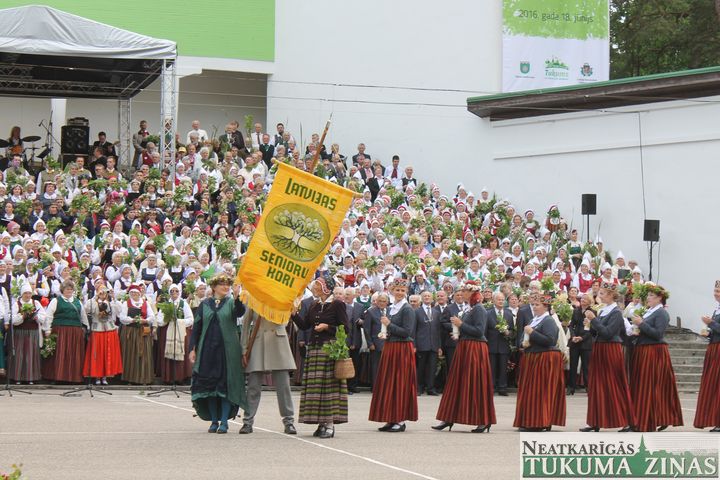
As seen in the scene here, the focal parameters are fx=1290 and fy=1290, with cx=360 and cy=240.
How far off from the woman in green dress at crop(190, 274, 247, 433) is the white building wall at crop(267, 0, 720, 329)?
16182 millimetres

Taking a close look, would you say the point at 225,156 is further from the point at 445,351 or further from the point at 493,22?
the point at 493,22

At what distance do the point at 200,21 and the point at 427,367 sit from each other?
14.7 meters

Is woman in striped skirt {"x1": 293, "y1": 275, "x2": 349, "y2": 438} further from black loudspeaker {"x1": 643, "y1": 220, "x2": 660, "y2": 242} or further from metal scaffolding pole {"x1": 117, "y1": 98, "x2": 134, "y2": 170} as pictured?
metal scaffolding pole {"x1": 117, "y1": 98, "x2": 134, "y2": 170}

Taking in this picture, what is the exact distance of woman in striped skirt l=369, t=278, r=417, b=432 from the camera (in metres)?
15.5

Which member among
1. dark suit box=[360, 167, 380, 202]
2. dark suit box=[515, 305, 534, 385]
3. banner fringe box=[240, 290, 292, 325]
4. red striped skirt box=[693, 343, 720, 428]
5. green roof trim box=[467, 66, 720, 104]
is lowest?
red striped skirt box=[693, 343, 720, 428]

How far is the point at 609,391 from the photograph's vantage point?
15.7 meters

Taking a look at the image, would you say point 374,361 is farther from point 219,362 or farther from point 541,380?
point 219,362

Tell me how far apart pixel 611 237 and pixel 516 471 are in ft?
60.2

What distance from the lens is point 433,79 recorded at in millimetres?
34531

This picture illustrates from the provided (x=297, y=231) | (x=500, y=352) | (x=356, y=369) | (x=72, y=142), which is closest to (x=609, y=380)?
(x=297, y=231)

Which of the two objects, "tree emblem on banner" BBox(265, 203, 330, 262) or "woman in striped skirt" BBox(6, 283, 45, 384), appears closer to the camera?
"tree emblem on banner" BBox(265, 203, 330, 262)

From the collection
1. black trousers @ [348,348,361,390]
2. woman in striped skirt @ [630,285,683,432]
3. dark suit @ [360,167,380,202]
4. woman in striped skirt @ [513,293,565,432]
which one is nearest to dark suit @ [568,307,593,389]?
black trousers @ [348,348,361,390]

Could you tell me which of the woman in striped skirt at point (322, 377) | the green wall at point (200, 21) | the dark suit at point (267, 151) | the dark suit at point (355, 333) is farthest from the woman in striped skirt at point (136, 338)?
the green wall at point (200, 21)

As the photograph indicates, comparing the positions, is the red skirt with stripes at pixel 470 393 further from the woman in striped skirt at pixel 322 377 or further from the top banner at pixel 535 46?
the top banner at pixel 535 46
